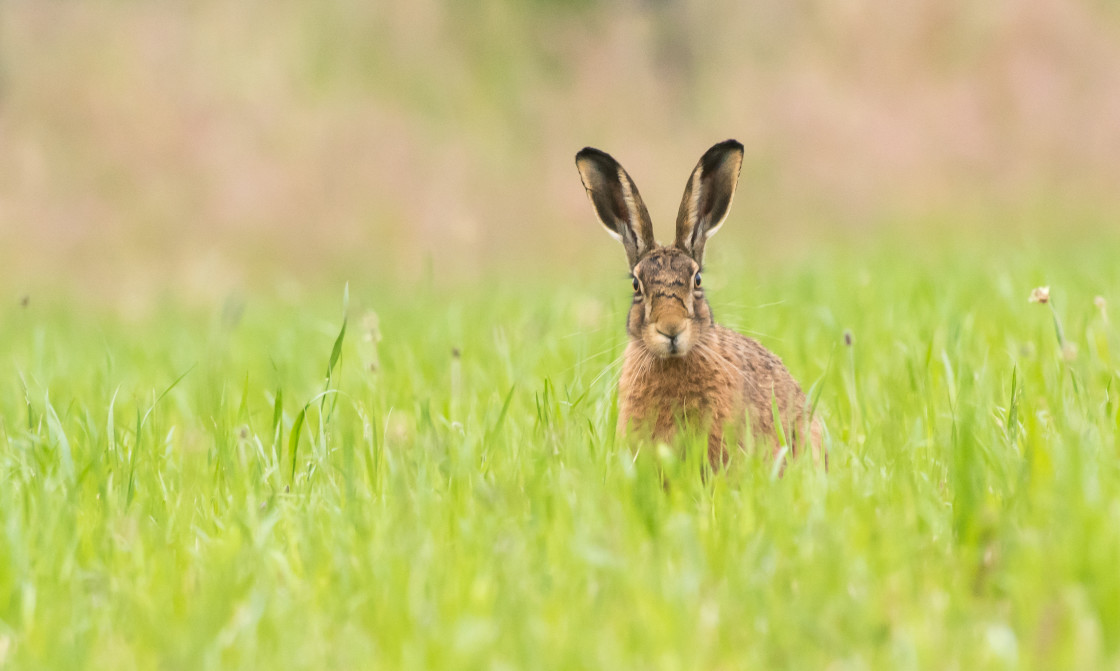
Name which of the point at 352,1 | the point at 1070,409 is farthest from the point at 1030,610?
the point at 352,1

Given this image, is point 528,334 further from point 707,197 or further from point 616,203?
point 707,197

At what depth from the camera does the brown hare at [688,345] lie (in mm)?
3861

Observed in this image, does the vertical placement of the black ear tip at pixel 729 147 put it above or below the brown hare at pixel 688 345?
above

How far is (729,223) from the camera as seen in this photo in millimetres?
14938

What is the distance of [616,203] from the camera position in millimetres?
4418

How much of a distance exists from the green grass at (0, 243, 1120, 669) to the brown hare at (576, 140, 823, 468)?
17cm

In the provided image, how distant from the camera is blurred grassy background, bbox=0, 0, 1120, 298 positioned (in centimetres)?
1434

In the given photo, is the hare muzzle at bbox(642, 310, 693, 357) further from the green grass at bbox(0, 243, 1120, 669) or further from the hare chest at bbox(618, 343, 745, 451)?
the green grass at bbox(0, 243, 1120, 669)

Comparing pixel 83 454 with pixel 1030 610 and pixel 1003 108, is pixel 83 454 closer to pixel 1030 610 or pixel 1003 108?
pixel 1030 610

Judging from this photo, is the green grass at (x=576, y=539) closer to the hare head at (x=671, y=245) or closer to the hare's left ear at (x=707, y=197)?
the hare head at (x=671, y=245)

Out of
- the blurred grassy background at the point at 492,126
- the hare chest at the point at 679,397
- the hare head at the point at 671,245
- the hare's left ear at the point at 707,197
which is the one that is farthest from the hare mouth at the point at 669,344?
the blurred grassy background at the point at 492,126

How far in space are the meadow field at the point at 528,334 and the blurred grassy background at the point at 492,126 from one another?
0.05m

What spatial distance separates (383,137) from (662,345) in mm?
12650

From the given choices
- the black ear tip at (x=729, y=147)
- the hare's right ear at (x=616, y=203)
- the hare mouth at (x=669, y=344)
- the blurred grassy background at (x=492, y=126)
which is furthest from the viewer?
the blurred grassy background at (x=492, y=126)
